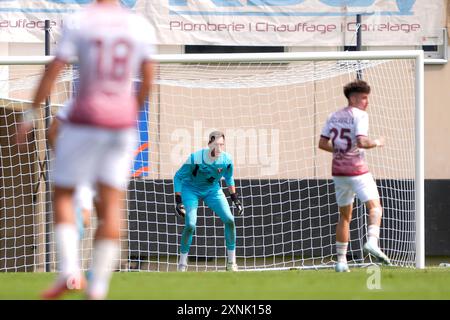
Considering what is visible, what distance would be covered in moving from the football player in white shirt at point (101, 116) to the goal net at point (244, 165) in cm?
921

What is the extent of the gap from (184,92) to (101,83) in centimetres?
1100

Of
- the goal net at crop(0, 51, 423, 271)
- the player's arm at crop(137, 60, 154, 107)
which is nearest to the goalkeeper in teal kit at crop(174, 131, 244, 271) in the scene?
the goal net at crop(0, 51, 423, 271)

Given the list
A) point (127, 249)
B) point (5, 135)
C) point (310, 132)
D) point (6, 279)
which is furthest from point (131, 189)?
point (6, 279)

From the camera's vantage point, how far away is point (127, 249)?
52.9ft

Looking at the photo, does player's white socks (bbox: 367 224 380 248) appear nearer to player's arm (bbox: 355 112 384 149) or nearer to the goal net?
player's arm (bbox: 355 112 384 149)

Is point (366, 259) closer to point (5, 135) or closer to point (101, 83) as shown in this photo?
point (5, 135)

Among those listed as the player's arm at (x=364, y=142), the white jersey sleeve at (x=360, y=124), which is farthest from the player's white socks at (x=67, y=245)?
the white jersey sleeve at (x=360, y=124)

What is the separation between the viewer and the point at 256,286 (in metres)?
8.96

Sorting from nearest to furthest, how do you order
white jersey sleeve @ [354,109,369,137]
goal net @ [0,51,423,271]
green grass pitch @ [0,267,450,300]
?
green grass pitch @ [0,267,450,300]
white jersey sleeve @ [354,109,369,137]
goal net @ [0,51,423,271]

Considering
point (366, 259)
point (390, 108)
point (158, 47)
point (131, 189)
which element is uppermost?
point (158, 47)

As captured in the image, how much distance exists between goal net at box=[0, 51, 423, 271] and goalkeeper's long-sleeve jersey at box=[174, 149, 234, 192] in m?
1.40

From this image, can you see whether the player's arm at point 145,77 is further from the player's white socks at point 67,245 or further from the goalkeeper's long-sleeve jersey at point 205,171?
the goalkeeper's long-sleeve jersey at point 205,171

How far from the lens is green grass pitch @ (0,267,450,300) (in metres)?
7.91

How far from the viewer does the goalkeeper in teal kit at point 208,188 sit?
1410 centimetres
